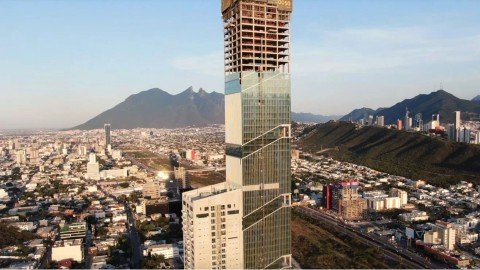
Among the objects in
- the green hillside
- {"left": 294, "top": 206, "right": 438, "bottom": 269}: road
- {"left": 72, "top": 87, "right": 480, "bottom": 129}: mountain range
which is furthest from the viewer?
{"left": 72, "top": 87, "right": 480, "bottom": 129}: mountain range

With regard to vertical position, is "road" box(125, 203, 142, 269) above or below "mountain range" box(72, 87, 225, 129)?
below

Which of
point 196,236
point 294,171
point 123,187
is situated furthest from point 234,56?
point 294,171

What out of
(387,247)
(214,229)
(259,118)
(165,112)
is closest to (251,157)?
(259,118)

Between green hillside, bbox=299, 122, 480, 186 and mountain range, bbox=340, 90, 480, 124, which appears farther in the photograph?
mountain range, bbox=340, 90, 480, 124

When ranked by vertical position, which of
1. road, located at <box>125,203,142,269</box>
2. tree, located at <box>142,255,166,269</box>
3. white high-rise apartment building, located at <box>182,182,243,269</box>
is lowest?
road, located at <box>125,203,142,269</box>

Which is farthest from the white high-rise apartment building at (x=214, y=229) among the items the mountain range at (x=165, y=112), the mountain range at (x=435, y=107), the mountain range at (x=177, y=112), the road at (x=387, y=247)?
the mountain range at (x=165, y=112)

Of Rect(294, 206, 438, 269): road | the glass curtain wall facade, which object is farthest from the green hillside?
the glass curtain wall facade

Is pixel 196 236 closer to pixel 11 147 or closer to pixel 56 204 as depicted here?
pixel 56 204

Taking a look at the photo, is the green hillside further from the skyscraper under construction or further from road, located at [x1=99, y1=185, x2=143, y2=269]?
the skyscraper under construction
